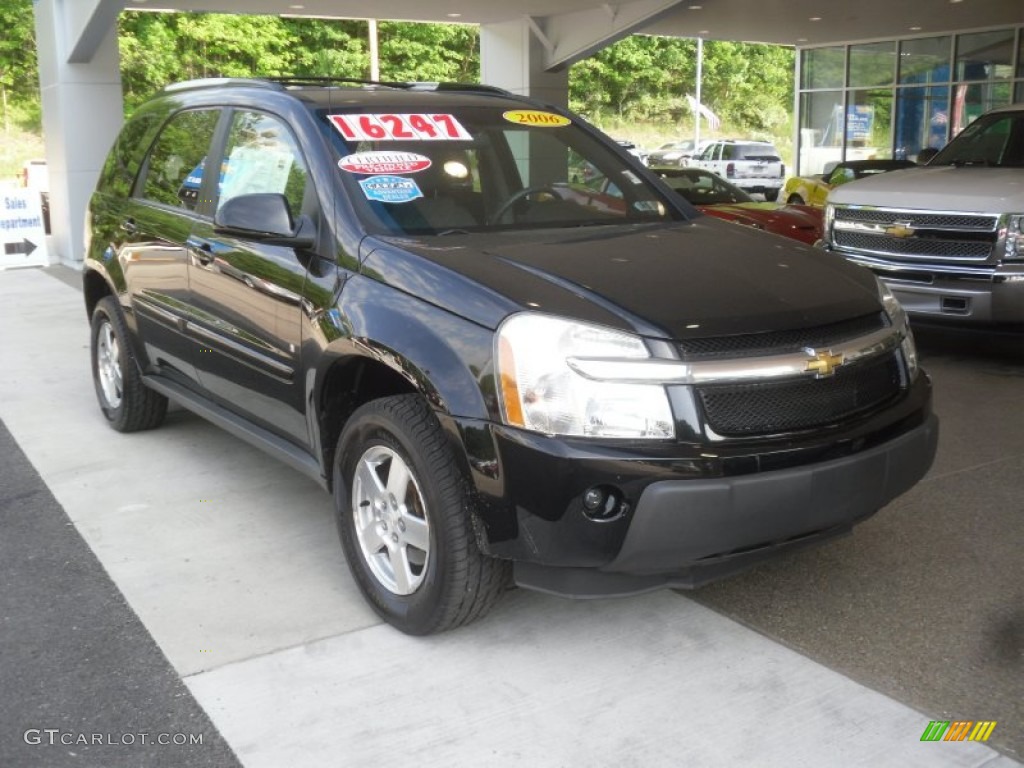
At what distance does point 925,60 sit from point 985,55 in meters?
1.75

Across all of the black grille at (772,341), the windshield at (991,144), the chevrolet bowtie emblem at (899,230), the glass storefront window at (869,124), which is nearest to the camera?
the black grille at (772,341)

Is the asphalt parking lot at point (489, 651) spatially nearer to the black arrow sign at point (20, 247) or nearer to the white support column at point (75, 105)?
the black arrow sign at point (20, 247)

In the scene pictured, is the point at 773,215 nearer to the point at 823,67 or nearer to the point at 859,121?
the point at 859,121

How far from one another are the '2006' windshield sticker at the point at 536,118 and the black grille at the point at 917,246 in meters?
3.93

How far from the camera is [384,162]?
4.15 meters

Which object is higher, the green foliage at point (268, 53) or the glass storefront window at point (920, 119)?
the green foliage at point (268, 53)

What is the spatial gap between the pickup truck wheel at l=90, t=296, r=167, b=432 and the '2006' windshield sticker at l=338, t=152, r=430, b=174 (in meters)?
2.38

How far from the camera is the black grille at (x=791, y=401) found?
3.21 meters

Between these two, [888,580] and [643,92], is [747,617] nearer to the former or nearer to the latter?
[888,580]

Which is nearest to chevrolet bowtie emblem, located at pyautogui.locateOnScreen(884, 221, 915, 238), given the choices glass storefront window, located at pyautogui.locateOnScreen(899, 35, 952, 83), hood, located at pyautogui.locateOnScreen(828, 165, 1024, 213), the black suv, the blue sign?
hood, located at pyautogui.locateOnScreen(828, 165, 1024, 213)

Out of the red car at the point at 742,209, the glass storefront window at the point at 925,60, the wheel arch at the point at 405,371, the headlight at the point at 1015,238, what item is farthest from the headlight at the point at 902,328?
the glass storefront window at the point at 925,60

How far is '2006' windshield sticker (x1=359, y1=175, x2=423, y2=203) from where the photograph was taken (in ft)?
13.2

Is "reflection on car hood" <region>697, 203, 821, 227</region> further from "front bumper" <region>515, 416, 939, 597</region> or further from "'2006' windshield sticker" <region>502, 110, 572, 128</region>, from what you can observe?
"front bumper" <region>515, 416, 939, 597</region>

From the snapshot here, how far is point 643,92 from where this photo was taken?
53.9m
